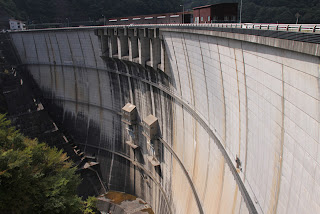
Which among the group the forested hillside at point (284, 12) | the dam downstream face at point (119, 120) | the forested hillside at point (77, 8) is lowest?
the dam downstream face at point (119, 120)

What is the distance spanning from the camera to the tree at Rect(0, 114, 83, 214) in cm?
1205

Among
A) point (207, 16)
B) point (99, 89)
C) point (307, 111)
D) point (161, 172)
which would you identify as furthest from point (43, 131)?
point (307, 111)

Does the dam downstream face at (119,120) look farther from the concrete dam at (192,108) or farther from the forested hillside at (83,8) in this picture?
the forested hillside at (83,8)

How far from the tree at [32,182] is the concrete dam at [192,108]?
6.69 m

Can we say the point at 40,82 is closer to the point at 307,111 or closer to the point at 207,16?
the point at 207,16

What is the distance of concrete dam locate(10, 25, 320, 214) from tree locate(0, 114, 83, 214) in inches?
263

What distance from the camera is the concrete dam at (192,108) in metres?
5.88

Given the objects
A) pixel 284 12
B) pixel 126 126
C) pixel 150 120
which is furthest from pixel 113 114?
pixel 284 12

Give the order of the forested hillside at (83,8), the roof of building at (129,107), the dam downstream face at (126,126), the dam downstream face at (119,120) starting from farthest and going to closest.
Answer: the forested hillside at (83,8) → the roof of building at (129,107) → the dam downstream face at (119,120) → the dam downstream face at (126,126)

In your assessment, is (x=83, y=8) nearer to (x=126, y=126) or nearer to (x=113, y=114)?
(x=113, y=114)

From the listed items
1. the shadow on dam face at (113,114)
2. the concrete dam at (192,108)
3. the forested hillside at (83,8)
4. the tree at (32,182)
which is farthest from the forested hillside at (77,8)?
the tree at (32,182)

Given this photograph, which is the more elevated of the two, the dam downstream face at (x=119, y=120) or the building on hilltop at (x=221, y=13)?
the building on hilltop at (x=221, y=13)

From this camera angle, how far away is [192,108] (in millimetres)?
14156

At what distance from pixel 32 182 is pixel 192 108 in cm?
878
